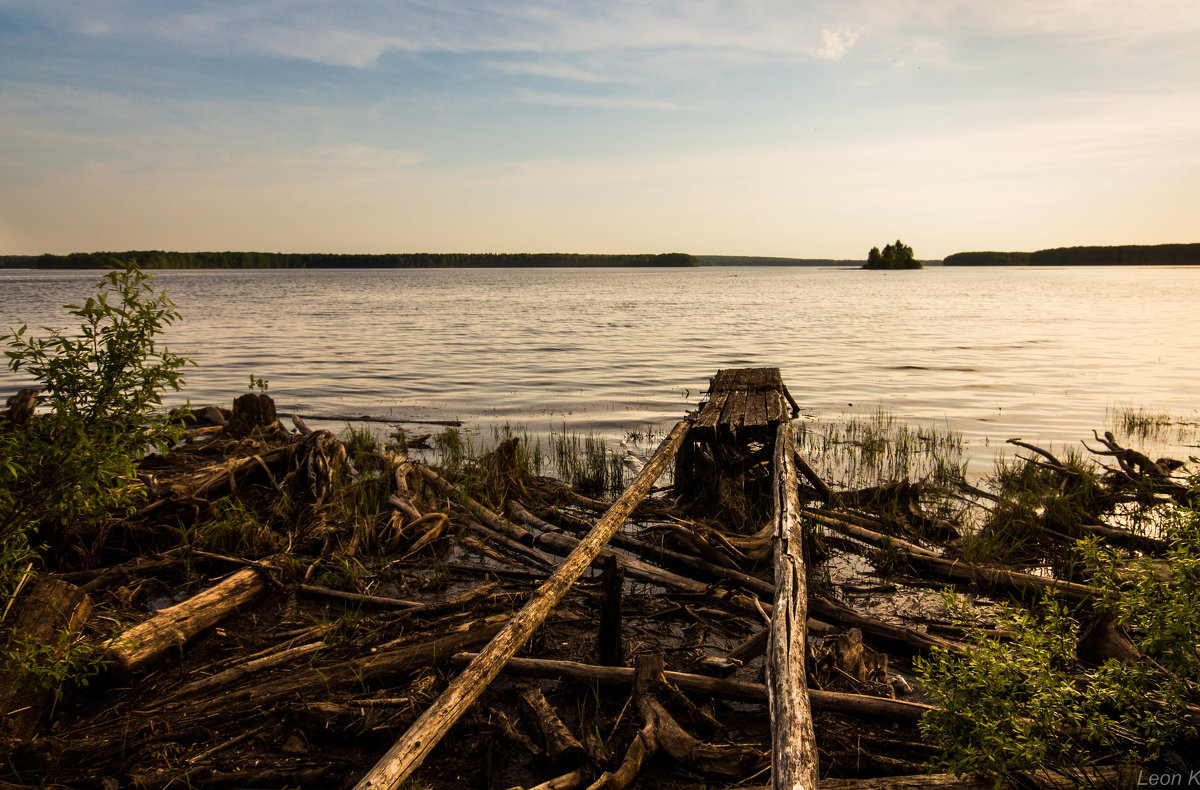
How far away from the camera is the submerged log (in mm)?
3707

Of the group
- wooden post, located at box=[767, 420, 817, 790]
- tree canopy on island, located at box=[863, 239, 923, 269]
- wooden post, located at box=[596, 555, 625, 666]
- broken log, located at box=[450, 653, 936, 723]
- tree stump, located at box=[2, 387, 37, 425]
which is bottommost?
broken log, located at box=[450, 653, 936, 723]

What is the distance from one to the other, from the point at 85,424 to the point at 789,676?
4142 mm

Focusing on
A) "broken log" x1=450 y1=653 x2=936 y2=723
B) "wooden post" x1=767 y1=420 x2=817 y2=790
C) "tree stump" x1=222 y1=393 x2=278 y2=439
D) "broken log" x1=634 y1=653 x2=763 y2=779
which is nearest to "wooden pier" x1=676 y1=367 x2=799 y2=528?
"wooden post" x1=767 y1=420 x2=817 y2=790

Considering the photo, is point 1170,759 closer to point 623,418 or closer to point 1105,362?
point 623,418

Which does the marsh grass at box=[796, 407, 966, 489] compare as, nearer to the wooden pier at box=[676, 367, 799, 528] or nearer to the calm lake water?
the calm lake water

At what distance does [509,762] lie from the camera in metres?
3.70

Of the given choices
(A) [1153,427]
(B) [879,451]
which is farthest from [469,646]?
(A) [1153,427]

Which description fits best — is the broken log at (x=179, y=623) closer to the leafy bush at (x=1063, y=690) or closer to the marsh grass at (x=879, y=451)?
the leafy bush at (x=1063, y=690)

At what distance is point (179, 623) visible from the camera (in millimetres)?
4738

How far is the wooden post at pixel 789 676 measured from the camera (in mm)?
2602

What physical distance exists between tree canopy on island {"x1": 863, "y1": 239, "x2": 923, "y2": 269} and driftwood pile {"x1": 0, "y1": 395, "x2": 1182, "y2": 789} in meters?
163

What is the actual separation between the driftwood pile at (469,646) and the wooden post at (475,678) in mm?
13

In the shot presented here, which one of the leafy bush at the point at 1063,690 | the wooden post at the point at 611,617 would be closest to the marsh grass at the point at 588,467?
the wooden post at the point at 611,617

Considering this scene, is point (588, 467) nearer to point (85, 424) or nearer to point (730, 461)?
point (730, 461)
